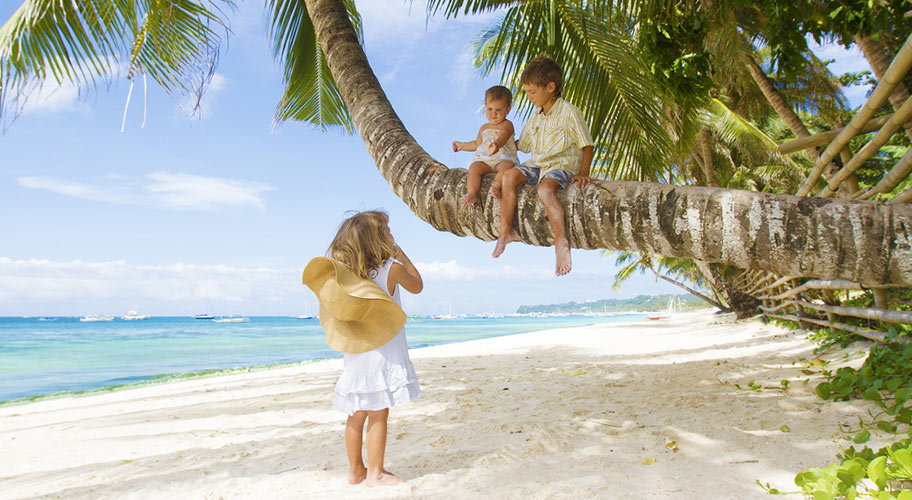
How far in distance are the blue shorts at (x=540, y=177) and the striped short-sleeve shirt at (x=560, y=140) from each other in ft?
0.13

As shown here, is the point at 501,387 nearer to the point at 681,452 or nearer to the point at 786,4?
the point at 681,452

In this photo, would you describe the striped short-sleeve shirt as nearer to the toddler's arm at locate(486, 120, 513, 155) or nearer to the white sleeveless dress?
the toddler's arm at locate(486, 120, 513, 155)

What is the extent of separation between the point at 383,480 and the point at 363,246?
1108 millimetres

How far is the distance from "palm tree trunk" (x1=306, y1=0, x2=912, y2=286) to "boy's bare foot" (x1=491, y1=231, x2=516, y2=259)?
0.04 m

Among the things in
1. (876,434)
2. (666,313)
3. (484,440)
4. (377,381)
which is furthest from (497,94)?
(666,313)

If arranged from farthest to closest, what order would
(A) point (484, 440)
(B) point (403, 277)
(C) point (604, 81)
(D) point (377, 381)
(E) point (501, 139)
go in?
(C) point (604, 81)
(A) point (484, 440)
(E) point (501, 139)
(B) point (403, 277)
(D) point (377, 381)

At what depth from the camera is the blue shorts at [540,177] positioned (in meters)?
2.66

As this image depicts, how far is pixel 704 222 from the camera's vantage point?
7.43ft

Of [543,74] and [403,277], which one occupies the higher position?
[543,74]

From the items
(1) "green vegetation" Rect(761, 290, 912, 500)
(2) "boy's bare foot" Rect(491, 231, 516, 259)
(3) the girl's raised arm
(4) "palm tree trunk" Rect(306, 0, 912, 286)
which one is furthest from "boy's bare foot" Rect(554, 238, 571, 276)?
(1) "green vegetation" Rect(761, 290, 912, 500)

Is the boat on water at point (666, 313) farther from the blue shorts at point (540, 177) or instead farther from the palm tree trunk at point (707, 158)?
the blue shorts at point (540, 177)

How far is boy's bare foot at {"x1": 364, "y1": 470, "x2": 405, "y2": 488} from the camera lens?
241 cm

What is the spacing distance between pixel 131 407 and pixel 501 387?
403 centimetres

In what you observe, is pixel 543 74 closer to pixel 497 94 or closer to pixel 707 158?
pixel 497 94
